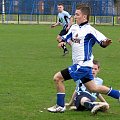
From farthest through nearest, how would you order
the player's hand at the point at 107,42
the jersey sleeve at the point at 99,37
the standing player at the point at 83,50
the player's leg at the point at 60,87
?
the player's leg at the point at 60,87 → the standing player at the point at 83,50 → the jersey sleeve at the point at 99,37 → the player's hand at the point at 107,42

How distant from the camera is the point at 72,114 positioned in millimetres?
8688

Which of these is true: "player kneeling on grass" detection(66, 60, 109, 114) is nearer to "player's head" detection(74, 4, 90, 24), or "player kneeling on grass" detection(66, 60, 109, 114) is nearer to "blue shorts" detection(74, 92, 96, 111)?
"blue shorts" detection(74, 92, 96, 111)

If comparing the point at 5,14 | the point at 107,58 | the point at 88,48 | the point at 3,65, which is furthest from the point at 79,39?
the point at 5,14

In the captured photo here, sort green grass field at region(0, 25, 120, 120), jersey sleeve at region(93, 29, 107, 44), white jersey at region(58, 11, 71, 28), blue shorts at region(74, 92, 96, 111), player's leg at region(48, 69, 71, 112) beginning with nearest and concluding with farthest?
jersey sleeve at region(93, 29, 107, 44) < green grass field at region(0, 25, 120, 120) < player's leg at region(48, 69, 71, 112) < blue shorts at region(74, 92, 96, 111) < white jersey at region(58, 11, 71, 28)

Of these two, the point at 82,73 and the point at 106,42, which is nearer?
the point at 106,42

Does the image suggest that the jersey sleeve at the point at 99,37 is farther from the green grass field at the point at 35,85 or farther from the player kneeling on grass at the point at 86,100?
the green grass field at the point at 35,85

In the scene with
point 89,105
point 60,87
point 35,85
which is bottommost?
point 35,85

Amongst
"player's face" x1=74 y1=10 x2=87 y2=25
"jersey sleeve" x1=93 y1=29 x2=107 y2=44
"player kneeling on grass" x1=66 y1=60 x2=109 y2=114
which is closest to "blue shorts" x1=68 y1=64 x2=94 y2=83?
"player kneeling on grass" x1=66 y1=60 x2=109 y2=114

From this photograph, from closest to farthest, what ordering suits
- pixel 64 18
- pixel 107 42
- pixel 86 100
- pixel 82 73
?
1. pixel 107 42
2. pixel 82 73
3. pixel 86 100
4. pixel 64 18

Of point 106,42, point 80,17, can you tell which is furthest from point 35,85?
point 106,42

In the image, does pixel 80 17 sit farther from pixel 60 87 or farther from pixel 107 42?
pixel 60 87

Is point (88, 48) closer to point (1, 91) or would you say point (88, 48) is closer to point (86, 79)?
point (86, 79)

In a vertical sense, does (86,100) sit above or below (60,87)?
below

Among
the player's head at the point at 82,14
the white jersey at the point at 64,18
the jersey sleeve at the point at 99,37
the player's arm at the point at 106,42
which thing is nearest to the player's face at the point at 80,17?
the player's head at the point at 82,14
